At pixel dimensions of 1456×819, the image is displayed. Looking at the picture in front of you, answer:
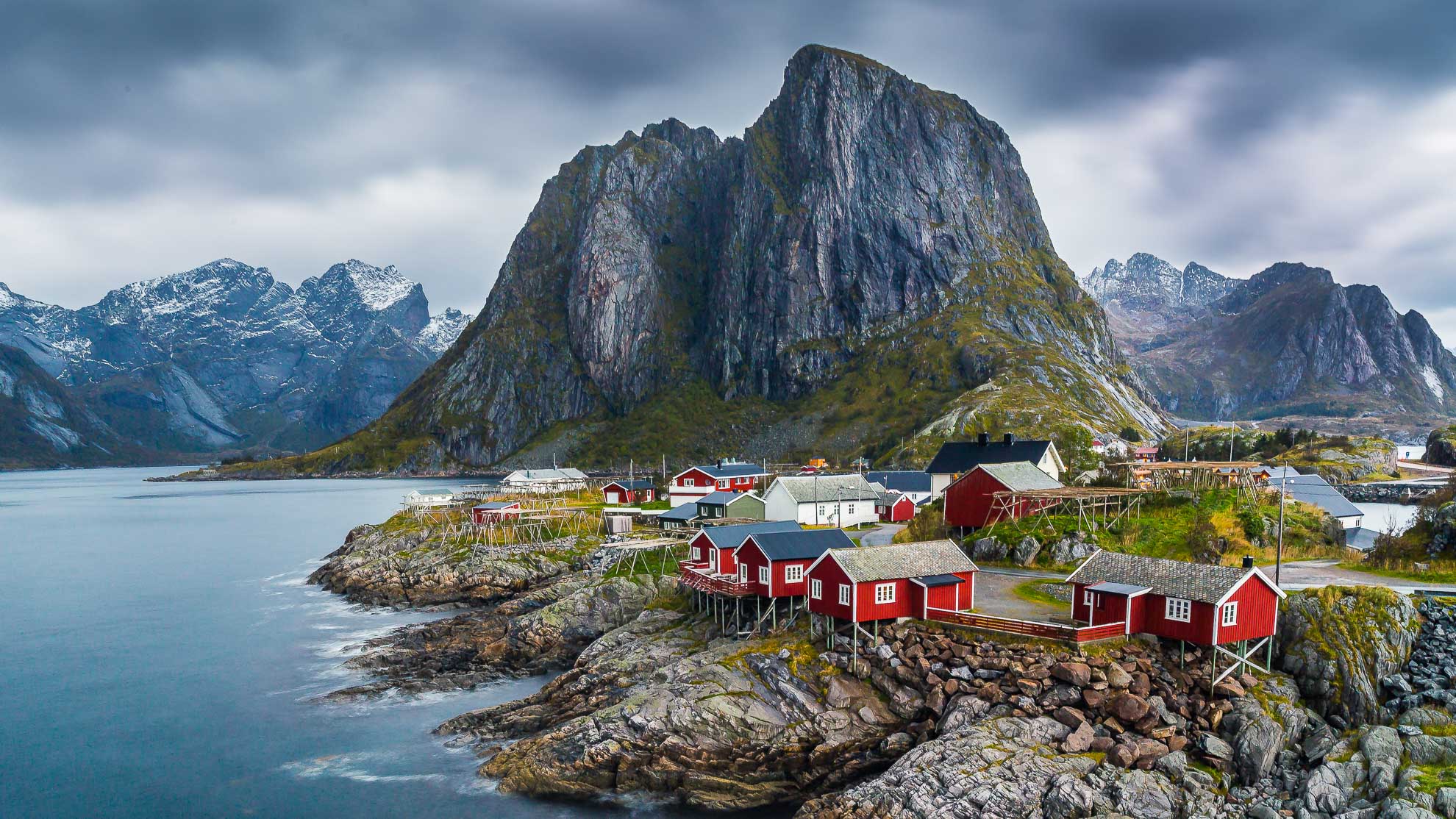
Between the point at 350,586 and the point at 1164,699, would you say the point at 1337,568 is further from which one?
the point at 350,586

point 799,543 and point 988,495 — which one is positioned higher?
point 988,495

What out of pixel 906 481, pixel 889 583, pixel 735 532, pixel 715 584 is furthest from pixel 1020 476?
pixel 906 481

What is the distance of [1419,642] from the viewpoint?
30328 millimetres

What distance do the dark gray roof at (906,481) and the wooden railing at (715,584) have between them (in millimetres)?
36603

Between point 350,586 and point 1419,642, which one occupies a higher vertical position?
point 1419,642

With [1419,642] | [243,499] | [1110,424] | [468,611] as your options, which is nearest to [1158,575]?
[1419,642]

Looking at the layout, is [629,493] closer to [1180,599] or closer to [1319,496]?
[1319,496]

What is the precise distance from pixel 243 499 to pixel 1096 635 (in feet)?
693

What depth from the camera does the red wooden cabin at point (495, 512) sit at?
83375 millimetres

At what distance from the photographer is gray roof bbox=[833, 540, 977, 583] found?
37.0 metres

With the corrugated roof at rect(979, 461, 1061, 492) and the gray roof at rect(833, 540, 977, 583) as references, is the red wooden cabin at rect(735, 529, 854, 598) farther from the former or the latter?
A: the corrugated roof at rect(979, 461, 1061, 492)

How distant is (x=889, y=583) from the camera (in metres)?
37.2

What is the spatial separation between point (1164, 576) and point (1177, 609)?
1.67 metres

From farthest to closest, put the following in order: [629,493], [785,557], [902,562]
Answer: [629,493]
[785,557]
[902,562]
